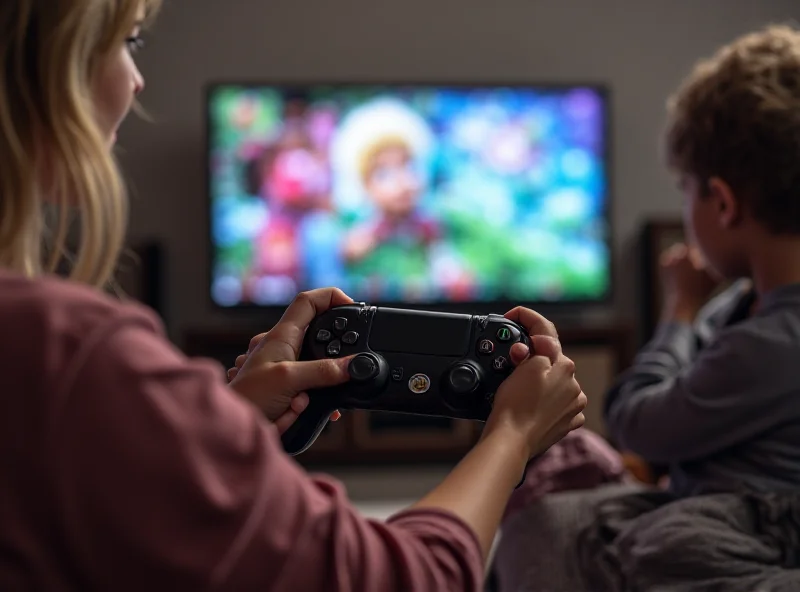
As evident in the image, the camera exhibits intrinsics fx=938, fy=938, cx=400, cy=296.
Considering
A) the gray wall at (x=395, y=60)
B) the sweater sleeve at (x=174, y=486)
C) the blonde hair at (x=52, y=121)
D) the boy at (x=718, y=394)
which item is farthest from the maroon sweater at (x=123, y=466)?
the gray wall at (x=395, y=60)

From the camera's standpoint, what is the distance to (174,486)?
40cm

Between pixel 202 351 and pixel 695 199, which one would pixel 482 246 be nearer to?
pixel 202 351

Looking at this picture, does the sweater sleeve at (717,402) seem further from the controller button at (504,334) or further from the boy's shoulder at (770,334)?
the controller button at (504,334)

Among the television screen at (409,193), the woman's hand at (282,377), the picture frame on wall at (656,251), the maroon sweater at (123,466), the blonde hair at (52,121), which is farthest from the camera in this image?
the picture frame on wall at (656,251)

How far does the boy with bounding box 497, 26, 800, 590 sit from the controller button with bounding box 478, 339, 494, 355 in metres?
0.36

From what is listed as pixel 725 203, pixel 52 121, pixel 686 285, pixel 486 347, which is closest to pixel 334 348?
pixel 486 347

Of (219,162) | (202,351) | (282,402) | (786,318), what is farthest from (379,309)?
(219,162)

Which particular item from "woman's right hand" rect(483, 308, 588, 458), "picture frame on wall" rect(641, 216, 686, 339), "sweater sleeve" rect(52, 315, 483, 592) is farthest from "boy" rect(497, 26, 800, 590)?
"picture frame on wall" rect(641, 216, 686, 339)

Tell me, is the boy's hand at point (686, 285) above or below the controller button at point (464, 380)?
below

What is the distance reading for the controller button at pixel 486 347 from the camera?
65cm

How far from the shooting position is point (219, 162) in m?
3.18

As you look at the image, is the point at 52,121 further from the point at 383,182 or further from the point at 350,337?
the point at 383,182

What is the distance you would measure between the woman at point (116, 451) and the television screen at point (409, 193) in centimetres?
264

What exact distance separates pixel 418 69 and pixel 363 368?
2.94m
